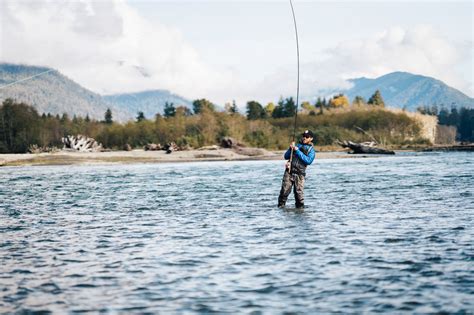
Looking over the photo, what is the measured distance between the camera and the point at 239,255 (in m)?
9.98

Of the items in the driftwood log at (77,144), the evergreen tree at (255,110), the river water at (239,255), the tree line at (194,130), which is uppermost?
the evergreen tree at (255,110)

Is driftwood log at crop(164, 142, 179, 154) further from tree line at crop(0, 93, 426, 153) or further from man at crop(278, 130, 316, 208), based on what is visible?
man at crop(278, 130, 316, 208)

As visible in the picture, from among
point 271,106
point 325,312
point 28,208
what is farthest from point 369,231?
point 271,106

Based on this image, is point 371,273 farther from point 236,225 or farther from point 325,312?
point 236,225

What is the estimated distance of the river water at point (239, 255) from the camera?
7402 millimetres

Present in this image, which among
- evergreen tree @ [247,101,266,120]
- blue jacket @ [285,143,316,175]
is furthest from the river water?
evergreen tree @ [247,101,266,120]

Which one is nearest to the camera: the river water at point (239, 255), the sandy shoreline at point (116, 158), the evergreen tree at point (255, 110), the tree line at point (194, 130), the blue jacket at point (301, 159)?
the river water at point (239, 255)

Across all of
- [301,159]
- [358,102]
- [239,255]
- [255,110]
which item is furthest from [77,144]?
[358,102]

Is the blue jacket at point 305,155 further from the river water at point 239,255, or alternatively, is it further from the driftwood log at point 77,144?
the driftwood log at point 77,144

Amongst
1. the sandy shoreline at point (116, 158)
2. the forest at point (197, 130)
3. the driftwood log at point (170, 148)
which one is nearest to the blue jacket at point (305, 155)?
the sandy shoreline at point (116, 158)

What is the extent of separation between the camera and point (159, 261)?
31.7ft

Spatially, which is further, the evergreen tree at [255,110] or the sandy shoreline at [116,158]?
the evergreen tree at [255,110]

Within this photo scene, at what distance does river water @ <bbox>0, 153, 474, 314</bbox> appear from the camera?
7.40 meters

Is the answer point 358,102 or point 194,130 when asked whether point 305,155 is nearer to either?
point 194,130
